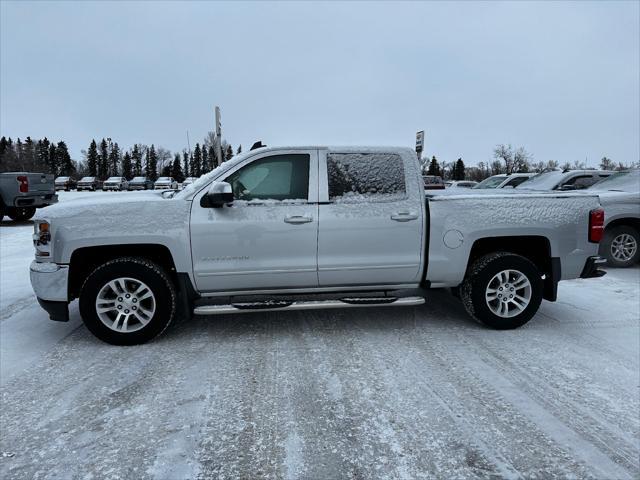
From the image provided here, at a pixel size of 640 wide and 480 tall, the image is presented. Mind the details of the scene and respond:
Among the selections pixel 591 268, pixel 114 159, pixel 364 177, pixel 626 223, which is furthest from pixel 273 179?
pixel 114 159

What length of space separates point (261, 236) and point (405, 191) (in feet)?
4.97

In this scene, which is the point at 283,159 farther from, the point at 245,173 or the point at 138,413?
the point at 138,413

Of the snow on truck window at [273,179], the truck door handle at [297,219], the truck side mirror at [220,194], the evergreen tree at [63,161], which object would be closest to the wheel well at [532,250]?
the truck door handle at [297,219]

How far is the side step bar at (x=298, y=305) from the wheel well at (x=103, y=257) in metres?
0.57

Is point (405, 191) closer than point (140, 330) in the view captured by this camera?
No

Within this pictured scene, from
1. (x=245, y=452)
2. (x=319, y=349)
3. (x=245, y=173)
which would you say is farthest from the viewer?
(x=245, y=173)

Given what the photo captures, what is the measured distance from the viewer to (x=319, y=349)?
4.20 metres

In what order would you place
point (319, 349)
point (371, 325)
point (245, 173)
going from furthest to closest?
point (371, 325), point (245, 173), point (319, 349)

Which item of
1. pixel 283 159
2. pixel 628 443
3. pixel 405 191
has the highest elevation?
pixel 283 159

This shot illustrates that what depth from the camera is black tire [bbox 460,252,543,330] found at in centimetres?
470

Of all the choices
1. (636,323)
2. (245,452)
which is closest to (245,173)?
(245,452)

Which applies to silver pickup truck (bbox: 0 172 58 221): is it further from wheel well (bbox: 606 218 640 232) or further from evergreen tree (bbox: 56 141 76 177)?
evergreen tree (bbox: 56 141 76 177)

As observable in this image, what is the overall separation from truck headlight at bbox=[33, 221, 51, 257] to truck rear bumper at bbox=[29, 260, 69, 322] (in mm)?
121

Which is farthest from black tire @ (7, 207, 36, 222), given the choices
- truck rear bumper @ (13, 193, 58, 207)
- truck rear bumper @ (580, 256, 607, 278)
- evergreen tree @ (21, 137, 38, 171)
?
evergreen tree @ (21, 137, 38, 171)
